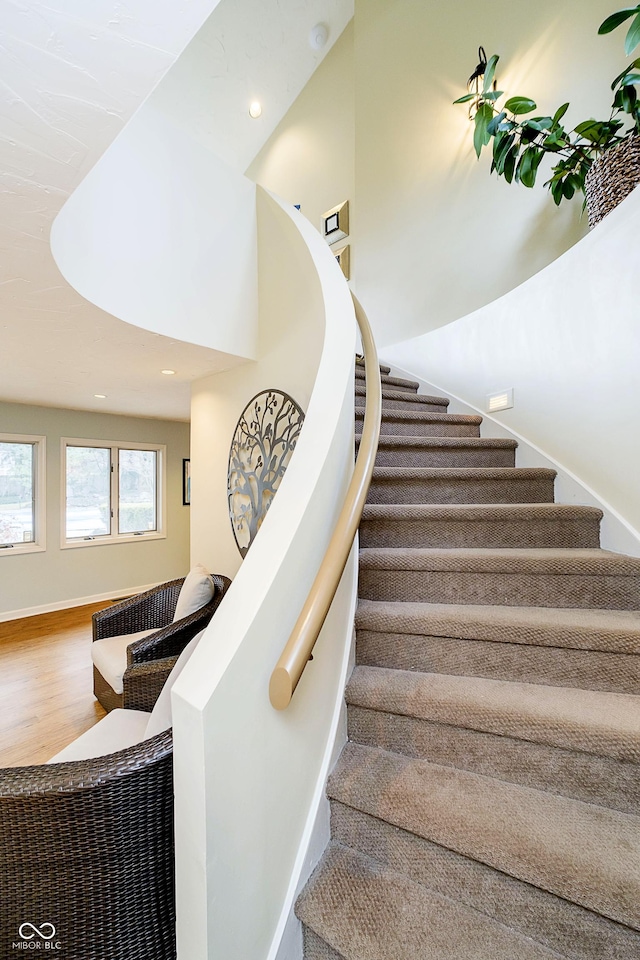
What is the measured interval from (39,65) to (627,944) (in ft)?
7.23

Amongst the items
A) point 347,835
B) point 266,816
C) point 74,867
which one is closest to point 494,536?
point 347,835

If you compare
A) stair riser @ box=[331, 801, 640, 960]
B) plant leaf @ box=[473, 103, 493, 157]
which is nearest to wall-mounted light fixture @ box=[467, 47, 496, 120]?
plant leaf @ box=[473, 103, 493, 157]

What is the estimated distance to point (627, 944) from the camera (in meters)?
0.88

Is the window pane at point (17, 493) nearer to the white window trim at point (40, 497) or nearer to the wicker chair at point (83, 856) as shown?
the white window trim at point (40, 497)

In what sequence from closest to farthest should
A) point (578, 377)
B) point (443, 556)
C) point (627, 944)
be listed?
1. point (627, 944)
2. point (443, 556)
3. point (578, 377)

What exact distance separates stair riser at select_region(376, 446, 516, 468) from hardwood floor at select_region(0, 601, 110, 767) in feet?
7.47

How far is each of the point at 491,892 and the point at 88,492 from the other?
5.23 m

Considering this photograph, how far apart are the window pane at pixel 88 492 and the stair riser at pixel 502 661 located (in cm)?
456

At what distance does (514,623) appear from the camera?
4.48 ft

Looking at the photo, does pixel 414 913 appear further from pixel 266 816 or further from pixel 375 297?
pixel 375 297

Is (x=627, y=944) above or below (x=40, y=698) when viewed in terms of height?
above

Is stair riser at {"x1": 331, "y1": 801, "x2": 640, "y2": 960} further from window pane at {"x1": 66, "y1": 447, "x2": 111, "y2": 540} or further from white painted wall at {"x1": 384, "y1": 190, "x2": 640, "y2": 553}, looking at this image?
window pane at {"x1": 66, "y1": 447, "x2": 111, "y2": 540}

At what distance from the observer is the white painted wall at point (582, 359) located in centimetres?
170

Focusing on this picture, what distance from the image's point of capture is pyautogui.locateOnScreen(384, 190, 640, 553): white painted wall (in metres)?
1.70
